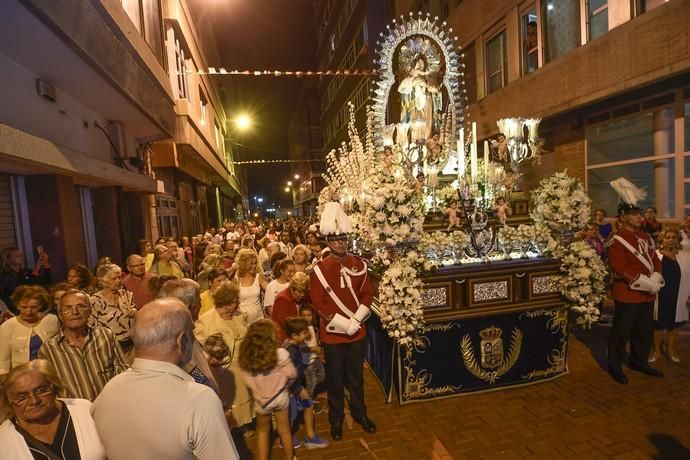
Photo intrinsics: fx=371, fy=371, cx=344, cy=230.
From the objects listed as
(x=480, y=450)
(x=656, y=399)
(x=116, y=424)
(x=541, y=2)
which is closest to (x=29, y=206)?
(x=116, y=424)

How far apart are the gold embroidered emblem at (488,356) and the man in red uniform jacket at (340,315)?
1487 mm

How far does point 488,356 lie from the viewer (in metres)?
4.78

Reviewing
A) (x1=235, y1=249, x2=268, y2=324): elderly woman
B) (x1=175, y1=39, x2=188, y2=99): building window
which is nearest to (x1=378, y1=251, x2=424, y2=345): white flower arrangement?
(x1=235, y1=249, x2=268, y2=324): elderly woman

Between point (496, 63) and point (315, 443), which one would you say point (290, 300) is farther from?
point (496, 63)

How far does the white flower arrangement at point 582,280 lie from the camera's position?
189 inches

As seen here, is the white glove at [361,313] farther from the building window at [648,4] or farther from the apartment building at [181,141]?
the building window at [648,4]

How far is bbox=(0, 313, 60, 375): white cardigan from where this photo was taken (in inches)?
131

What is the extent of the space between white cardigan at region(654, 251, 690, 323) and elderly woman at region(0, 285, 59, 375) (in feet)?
25.0

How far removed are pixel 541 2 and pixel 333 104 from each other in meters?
30.1

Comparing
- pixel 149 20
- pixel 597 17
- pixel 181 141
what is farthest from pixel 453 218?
pixel 149 20

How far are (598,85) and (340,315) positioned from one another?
1002 centimetres

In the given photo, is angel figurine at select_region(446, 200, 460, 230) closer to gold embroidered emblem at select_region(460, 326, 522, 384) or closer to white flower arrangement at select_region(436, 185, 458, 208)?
white flower arrangement at select_region(436, 185, 458, 208)

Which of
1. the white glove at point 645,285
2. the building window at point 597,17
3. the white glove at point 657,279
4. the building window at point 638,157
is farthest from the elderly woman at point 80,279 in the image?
the building window at point 597,17

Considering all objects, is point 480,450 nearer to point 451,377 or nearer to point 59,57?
point 451,377
